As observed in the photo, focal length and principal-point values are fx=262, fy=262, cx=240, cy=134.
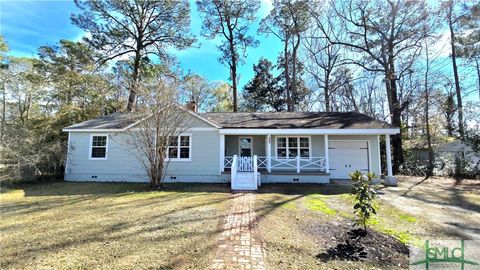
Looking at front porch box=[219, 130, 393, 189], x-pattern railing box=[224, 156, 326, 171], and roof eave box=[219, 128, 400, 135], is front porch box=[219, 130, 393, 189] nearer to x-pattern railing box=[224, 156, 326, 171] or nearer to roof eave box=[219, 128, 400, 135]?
x-pattern railing box=[224, 156, 326, 171]

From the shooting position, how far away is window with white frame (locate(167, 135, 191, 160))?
45.6 feet

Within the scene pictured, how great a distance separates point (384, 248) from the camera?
5180mm

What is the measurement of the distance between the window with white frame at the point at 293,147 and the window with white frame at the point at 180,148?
5032 mm

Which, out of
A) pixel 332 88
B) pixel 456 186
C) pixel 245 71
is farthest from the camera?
pixel 245 71

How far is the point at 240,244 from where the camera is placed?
5109 mm

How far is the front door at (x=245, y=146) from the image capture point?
50.3ft

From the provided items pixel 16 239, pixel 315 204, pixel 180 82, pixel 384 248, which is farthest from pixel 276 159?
pixel 16 239

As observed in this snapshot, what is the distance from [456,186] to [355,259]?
42.8ft

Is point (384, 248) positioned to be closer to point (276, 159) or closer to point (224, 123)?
point (276, 159)

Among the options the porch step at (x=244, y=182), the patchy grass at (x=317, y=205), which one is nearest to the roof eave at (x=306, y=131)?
the porch step at (x=244, y=182)

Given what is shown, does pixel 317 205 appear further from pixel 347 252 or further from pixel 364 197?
pixel 347 252

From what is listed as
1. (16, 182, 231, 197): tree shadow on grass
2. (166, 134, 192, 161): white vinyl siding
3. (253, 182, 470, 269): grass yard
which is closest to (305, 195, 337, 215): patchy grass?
(253, 182, 470, 269): grass yard

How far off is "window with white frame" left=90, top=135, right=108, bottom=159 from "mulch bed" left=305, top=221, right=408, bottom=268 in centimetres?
1203

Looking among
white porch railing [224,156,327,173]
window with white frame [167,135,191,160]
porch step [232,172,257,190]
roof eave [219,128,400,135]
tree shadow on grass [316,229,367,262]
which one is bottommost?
tree shadow on grass [316,229,367,262]
